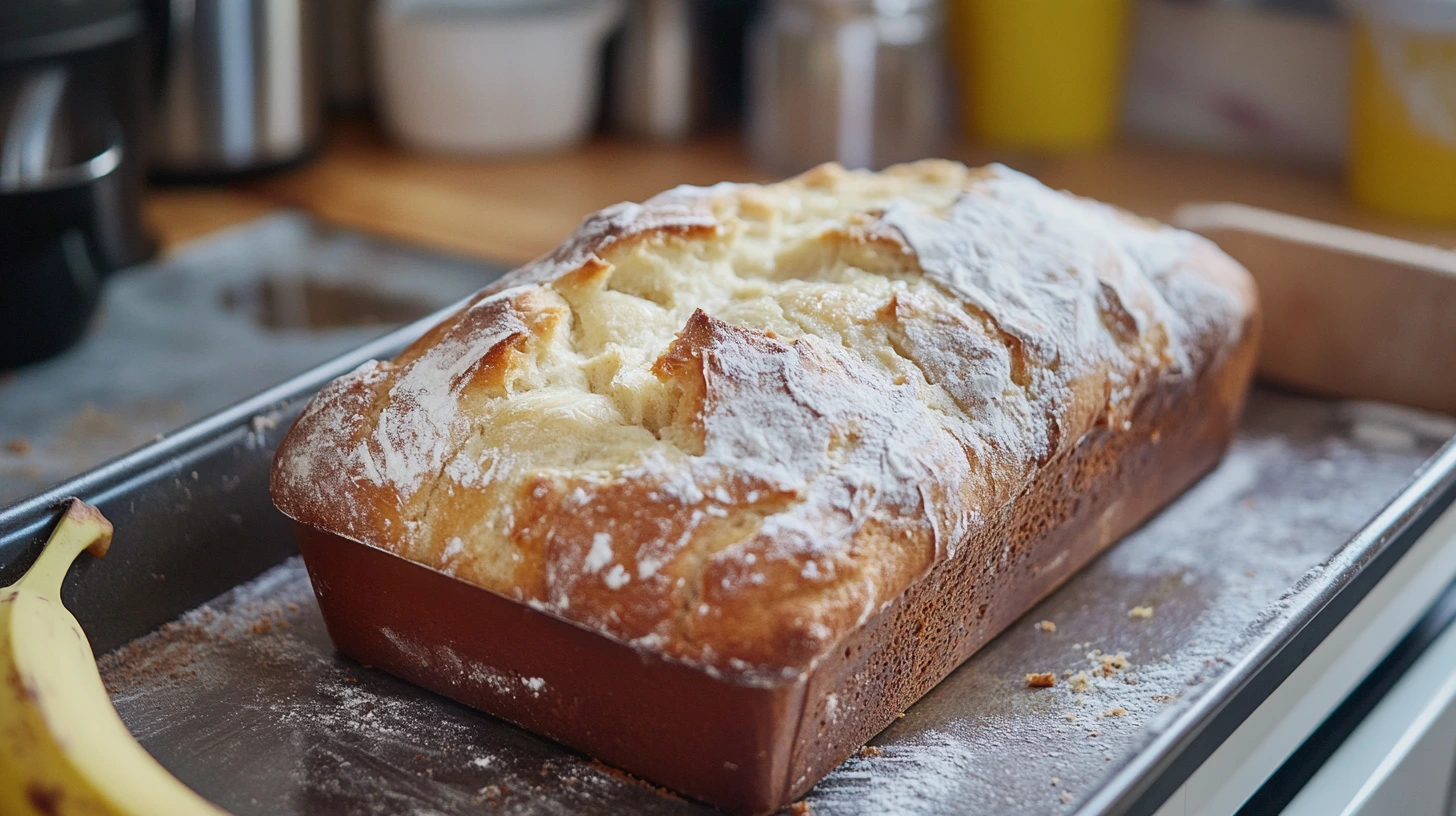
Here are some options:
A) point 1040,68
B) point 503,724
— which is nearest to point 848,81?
point 1040,68

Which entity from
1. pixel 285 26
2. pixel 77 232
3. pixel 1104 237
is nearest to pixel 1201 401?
pixel 1104 237

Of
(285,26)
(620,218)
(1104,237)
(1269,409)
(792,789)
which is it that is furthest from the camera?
(285,26)

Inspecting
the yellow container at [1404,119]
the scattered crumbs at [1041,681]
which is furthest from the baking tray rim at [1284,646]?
the yellow container at [1404,119]

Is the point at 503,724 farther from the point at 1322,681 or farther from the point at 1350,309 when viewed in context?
the point at 1350,309

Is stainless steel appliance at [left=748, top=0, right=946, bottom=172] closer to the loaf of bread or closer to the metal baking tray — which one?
the loaf of bread

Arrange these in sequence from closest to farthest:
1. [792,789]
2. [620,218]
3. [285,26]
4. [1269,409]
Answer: [792,789] < [620,218] < [1269,409] < [285,26]

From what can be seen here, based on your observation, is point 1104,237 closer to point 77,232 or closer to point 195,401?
point 195,401
